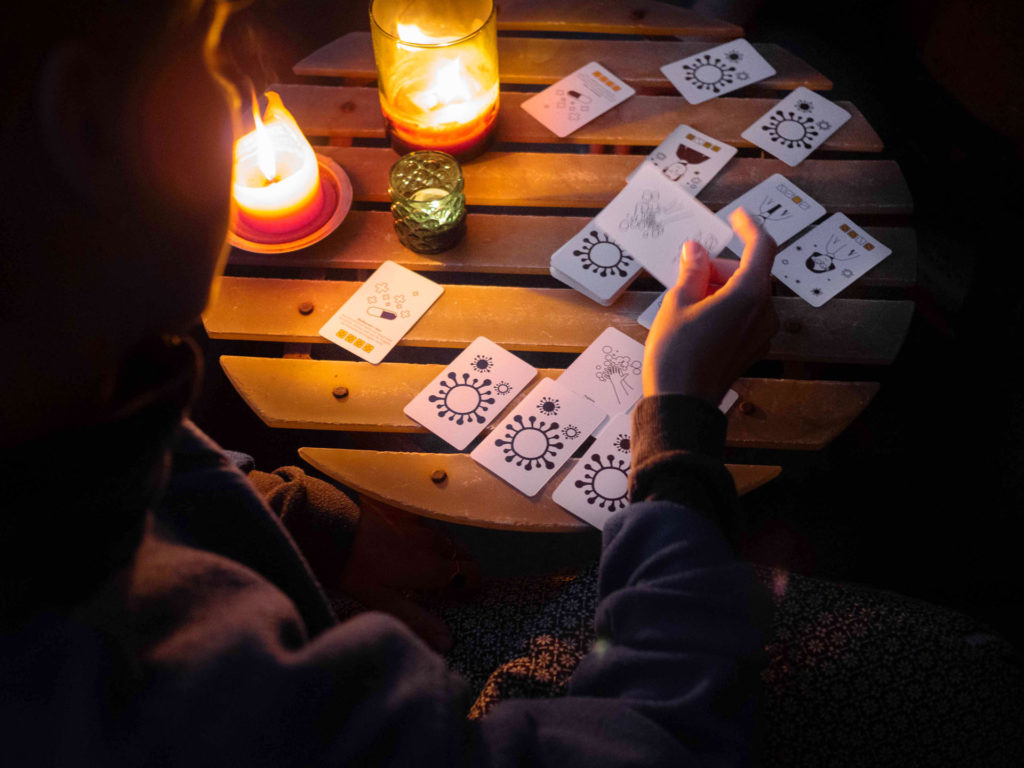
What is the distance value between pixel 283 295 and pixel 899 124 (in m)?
2.17

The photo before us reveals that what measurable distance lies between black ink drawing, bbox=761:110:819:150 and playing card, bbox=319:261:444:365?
81 centimetres

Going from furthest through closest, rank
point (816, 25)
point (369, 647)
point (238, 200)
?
point (816, 25), point (238, 200), point (369, 647)

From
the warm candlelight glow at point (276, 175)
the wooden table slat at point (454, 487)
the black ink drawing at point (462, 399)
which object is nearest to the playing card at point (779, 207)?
the wooden table slat at point (454, 487)

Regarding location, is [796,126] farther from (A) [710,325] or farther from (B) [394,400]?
(B) [394,400]

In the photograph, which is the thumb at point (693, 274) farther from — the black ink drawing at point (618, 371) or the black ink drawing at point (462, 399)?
the black ink drawing at point (462, 399)

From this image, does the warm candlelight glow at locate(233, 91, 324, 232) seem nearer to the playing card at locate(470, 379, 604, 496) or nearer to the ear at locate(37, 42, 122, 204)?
the playing card at locate(470, 379, 604, 496)

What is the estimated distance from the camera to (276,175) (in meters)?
1.36

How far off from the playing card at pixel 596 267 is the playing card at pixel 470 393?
196mm

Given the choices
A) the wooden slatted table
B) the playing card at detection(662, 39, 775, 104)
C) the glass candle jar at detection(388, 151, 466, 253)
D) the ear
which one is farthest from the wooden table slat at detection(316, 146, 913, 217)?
the ear

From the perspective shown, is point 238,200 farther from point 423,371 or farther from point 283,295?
point 423,371

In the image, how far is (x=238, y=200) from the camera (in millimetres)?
1358

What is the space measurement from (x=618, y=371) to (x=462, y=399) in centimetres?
29

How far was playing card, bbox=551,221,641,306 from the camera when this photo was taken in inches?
53.7

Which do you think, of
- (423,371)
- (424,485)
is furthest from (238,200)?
(424,485)
